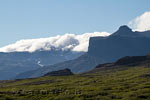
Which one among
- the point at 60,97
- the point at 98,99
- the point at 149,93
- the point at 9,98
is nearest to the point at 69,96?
the point at 60,97

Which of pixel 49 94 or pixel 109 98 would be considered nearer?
pixel 109 98

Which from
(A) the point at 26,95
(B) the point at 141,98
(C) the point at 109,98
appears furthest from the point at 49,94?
(B) the point at 141,98

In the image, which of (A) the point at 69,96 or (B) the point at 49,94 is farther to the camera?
(B) the point at 49,94

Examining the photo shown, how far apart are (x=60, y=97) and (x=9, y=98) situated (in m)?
17.1

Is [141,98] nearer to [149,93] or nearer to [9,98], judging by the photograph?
[149,93]

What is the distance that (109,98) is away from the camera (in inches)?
4171

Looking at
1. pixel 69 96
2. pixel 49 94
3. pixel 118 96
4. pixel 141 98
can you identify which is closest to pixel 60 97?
pixel 69 96

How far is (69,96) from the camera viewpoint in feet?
362

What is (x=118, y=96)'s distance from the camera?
109 m

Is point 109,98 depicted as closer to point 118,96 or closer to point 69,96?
point 118,96

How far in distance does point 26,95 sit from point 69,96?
17.7m

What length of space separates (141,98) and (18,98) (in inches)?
1634

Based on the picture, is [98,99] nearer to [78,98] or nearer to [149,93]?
[78,98]

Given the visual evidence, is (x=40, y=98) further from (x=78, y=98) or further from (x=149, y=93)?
(x=149, y=93)
